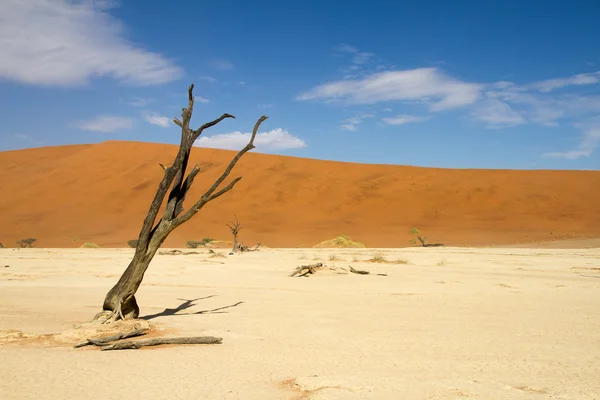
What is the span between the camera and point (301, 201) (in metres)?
49.8

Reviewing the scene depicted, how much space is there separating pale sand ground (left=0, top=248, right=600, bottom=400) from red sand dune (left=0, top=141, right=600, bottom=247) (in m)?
23.1

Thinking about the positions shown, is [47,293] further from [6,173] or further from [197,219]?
[6,173]

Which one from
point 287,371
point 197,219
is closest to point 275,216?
point 197,219

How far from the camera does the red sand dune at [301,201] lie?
38.8 metres

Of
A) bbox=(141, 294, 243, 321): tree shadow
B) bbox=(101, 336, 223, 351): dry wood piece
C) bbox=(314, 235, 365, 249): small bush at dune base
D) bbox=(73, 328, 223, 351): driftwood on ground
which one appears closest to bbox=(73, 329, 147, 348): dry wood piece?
bbox=(73, 328, 223, 351): driftwood on ground

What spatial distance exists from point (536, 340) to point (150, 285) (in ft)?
31.3

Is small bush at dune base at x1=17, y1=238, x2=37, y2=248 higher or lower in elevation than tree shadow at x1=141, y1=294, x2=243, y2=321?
lower

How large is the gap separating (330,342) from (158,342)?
2.14 m

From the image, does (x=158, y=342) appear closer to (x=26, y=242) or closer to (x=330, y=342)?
(x=330, y=342)

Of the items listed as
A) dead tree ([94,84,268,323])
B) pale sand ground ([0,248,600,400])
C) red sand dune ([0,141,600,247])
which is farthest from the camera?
red sand dune ([0,141,600,247])

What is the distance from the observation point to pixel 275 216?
4488 centimetres

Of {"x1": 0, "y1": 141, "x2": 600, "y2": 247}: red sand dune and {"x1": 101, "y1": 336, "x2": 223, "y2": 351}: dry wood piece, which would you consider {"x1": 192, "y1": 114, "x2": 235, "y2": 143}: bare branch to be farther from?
{"x1": 0, "y1": 141, "x2": 600, "y2": 247}: red sand dune

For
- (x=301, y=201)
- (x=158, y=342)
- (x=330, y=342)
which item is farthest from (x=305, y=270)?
(x=301, y=201)

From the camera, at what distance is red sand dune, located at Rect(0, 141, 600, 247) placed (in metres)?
38.8
